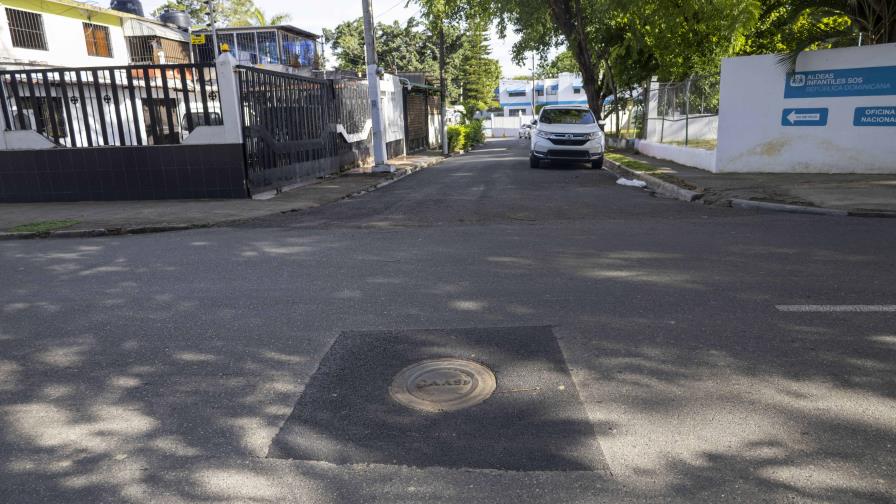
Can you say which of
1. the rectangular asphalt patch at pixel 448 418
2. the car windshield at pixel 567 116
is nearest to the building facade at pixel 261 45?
the car windshield at pixel 567 116

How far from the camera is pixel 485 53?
69.3 meters

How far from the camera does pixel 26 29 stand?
2580 cm

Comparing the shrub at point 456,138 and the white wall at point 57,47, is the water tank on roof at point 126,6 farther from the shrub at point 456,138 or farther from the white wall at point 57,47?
the shrub at point 456,138

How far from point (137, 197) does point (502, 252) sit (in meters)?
9.43

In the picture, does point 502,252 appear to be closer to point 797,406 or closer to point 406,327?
point 406,327

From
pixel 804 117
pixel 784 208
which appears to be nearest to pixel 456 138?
pixel 804 117

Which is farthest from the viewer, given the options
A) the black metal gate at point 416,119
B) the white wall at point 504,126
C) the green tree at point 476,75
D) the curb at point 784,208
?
the white wall at point 504,126

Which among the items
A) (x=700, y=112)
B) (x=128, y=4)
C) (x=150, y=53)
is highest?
(x=128, y=4)

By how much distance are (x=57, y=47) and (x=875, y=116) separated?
30.9 metres

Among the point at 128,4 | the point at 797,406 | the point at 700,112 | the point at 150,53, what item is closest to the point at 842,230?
the point at 797,406

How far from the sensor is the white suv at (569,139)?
17953 millimetres

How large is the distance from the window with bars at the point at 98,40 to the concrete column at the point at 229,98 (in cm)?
2250

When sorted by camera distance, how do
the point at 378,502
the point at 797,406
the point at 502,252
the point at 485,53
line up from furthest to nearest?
the point at 485,53
the point at 502,252
the point at 797,406
the point at 378,502

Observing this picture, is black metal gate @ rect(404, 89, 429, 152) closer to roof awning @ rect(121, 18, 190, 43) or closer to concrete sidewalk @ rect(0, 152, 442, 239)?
roof awning @ rect(121, 18, 190, 43)
